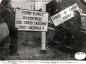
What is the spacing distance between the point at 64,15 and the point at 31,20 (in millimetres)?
520

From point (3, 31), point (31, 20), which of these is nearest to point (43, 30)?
point (31, 20)

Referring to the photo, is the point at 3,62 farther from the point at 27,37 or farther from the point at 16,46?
the point at 27,37

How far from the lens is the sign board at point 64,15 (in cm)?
332

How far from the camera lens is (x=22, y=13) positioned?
3.21 m

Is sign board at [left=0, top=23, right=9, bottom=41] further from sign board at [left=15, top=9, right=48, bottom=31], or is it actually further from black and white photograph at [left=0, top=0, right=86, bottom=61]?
sign board at [left=15, top=9, right=48, bottom=31]

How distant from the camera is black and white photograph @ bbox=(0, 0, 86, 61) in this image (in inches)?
127

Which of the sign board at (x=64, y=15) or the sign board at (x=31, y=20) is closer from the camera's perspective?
the sign board at (x=31, y=20)

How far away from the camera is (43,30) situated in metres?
3.30

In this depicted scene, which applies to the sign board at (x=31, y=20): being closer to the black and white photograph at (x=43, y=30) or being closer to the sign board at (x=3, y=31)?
the black and white photograph at (x=43, y=30)

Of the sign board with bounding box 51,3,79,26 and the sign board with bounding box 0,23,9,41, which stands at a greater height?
the sign board with bounding box 51,3,79,26

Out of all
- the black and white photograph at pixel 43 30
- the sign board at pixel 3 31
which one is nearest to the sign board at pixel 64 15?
the black and white photograph at pixel 43 30

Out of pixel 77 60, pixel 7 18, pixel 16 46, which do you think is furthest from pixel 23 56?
pixel 77 60

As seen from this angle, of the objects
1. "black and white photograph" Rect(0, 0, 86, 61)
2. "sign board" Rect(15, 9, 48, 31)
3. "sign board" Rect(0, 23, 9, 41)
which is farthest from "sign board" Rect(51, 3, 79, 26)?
"sign board" Rect(0, 23, 9, 41)

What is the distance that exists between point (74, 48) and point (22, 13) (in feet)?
3.19
